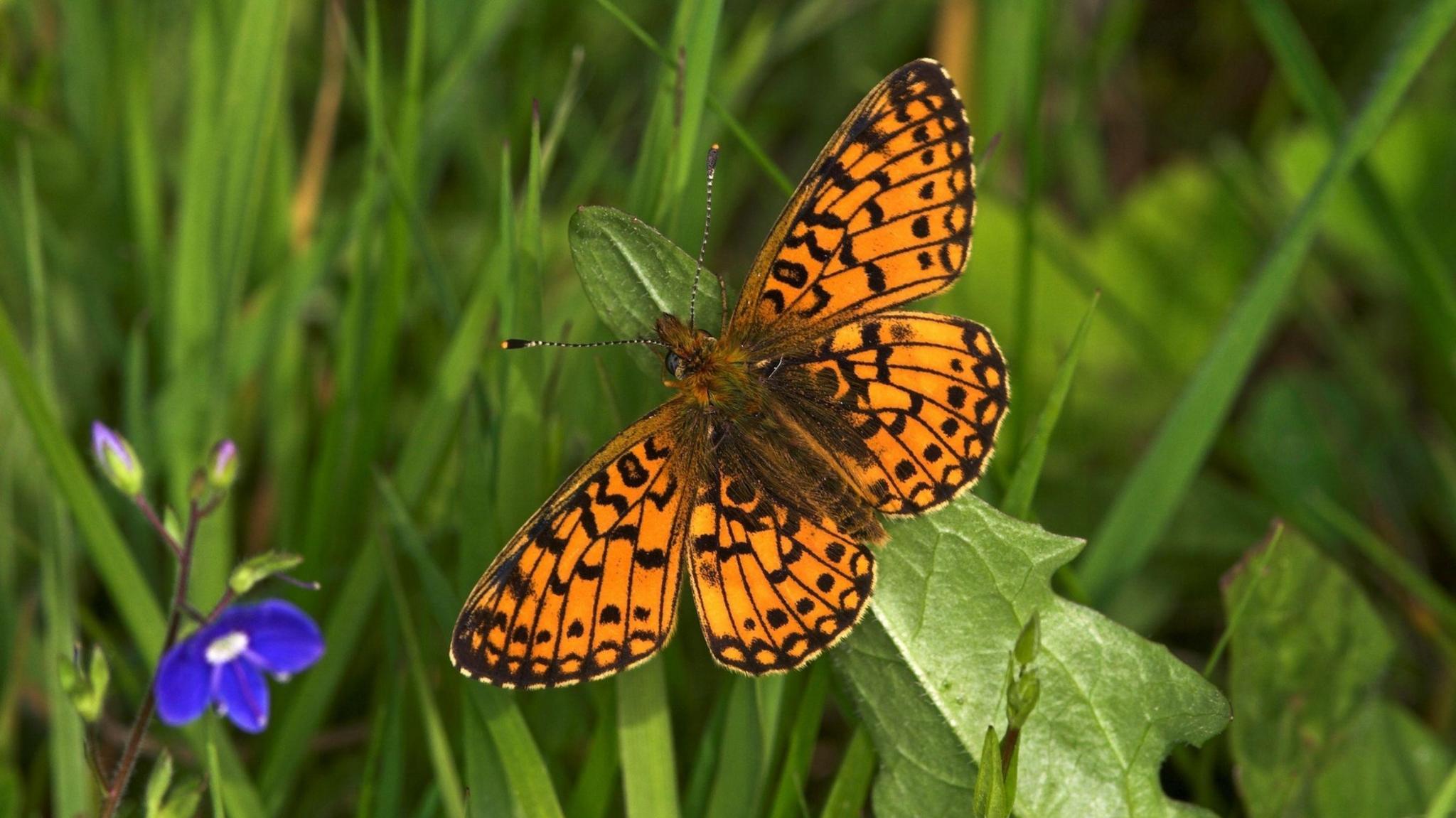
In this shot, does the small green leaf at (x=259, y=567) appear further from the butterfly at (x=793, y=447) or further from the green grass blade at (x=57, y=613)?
Result: the green grass blade at (x=57, y=613)

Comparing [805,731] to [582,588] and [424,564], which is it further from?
[424,564]

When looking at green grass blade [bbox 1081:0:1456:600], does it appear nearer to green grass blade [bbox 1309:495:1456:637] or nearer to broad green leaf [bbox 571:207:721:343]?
green grass blade [bbox 1309:495:1456:637]

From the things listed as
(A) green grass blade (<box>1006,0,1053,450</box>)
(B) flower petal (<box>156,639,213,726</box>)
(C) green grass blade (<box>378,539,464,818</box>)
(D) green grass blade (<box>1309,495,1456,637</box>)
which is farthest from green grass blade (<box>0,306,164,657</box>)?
(D) green grass blade (<box>1309,495,1456,637</box>)

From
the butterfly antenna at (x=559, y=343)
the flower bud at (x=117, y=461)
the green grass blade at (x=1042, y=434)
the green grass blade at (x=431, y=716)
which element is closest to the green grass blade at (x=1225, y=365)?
the green grass blade at (x=1042, y=434)

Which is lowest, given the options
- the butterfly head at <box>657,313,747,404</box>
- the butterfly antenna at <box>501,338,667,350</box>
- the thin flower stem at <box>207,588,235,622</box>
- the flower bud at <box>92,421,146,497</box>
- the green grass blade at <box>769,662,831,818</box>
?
the green grass blade at <box>769,662,831,818</box>

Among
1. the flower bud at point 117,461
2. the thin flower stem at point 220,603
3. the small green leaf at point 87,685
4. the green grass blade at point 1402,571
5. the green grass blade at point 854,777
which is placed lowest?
the green grass blade at point 1402,571

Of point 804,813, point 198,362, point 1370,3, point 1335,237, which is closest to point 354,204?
point 198,362

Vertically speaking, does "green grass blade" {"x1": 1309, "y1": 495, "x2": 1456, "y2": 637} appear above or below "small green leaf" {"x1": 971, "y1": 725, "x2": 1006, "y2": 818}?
below
